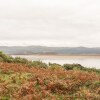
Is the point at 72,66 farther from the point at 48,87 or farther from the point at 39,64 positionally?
the point at 48,87

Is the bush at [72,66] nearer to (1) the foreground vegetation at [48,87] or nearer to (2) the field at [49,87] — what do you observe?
(1) the foreground vegetation at [48,87]

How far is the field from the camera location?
1673cm

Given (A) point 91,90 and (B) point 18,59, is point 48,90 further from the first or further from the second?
(B) point 18,59

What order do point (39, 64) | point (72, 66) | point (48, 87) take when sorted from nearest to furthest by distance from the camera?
1. point (48, 87)
2. point (39, 64)
3. point (72, 66)

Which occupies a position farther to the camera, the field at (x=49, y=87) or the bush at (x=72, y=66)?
the bush at (x=72, y=66)

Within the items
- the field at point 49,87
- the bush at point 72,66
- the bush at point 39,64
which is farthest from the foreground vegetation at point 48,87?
the bush at point 72,66

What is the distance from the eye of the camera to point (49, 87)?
18266mm

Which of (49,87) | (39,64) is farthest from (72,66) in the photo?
(49,87)

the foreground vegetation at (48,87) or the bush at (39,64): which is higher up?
the bush at (39,64)

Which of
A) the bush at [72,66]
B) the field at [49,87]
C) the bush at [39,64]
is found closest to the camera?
the field at [49,87]

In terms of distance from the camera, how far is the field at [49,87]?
16734 mm

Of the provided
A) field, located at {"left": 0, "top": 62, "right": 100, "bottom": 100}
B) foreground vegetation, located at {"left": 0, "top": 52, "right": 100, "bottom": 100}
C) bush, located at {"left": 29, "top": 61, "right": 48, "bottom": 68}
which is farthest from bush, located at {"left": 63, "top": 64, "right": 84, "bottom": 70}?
field, located at {"left": 0, "top": 62, "right": 100, "bottom": 100}

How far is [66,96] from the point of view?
17.2 meters

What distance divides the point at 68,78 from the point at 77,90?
6.85ft
